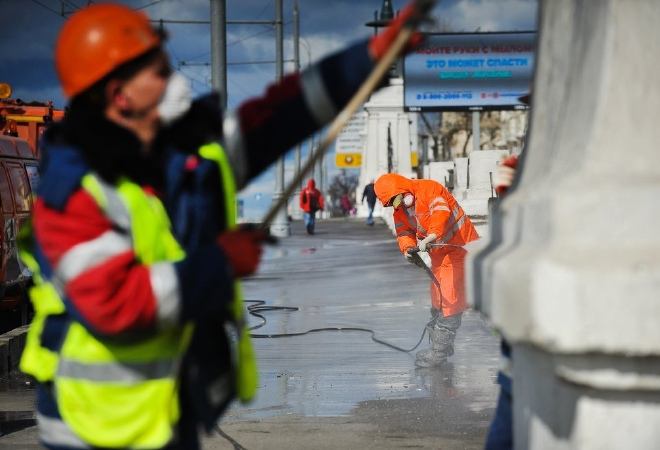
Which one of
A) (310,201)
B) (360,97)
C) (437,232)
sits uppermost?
(360,97)

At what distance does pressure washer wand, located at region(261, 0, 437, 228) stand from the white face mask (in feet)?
1.14

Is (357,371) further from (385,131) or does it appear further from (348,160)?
(348,160)

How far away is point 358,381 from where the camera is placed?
27.8ft

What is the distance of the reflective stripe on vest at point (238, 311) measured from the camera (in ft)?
9.87

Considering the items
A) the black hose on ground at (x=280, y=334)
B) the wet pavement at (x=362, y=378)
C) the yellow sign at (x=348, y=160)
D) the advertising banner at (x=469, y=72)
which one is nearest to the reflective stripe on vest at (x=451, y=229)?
the black hose on ground at (x=280, y=334)

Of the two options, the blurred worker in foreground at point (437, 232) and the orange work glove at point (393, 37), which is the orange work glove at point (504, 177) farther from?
the blurred worker in foreground at point (437, 232)

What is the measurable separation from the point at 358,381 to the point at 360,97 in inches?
217

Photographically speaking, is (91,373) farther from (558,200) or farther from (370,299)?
(370,299)

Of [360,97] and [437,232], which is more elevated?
[360,97]

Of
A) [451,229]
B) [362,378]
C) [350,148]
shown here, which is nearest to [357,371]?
[362,378]

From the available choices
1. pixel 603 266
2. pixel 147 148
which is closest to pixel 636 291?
pixel 603 266

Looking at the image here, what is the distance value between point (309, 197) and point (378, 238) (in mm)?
4432

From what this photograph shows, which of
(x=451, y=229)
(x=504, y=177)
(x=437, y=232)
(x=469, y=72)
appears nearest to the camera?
(x=504, y=177)

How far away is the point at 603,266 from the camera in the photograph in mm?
2246
